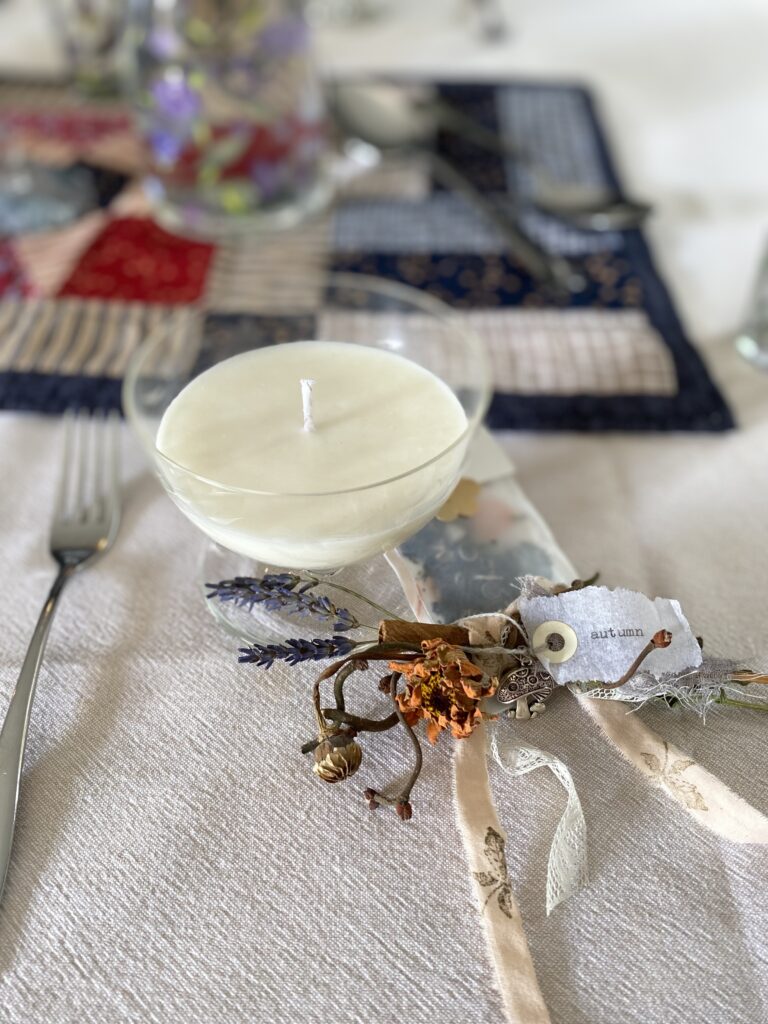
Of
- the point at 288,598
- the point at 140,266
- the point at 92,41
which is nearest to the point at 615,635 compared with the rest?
the point at 288,598

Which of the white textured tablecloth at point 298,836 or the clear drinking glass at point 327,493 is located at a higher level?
the clear drinking glass at point 327,493

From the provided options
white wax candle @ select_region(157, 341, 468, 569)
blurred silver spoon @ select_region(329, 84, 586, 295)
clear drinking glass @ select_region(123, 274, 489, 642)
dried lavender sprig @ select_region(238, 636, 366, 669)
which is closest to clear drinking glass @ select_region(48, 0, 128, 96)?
blurred silver spoon @ select_region(329, 84, 586, 295)

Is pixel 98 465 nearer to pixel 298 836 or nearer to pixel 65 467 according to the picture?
pixel 65 467

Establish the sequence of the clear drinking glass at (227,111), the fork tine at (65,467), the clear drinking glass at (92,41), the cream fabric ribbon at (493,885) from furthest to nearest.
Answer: the clear drinking glass at (92,41) → the clear drinking glass at (227,111) → the fork tine at (65,467) → the cream fabric ribbon at (493,885)

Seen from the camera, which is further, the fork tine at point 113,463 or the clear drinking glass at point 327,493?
the fork tine at point 113,463

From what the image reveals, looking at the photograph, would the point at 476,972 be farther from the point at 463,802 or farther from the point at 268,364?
the point at 268,364

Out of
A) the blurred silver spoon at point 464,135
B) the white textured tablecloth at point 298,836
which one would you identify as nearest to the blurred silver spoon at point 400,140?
the blurred silver spoon at point 464,135

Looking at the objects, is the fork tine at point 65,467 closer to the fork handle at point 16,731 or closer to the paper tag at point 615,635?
the fork handle at point 16,731
